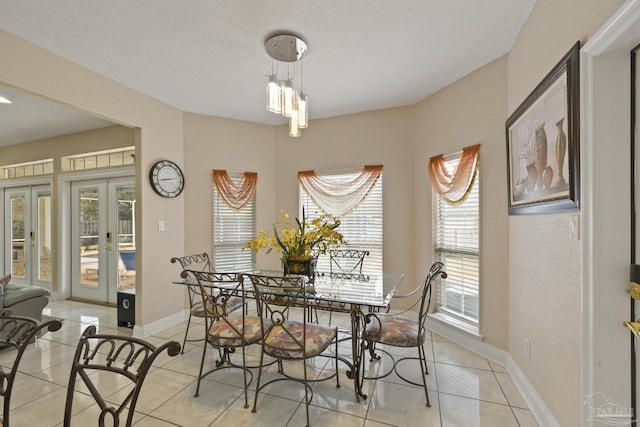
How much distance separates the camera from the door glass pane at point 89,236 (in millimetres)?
4645

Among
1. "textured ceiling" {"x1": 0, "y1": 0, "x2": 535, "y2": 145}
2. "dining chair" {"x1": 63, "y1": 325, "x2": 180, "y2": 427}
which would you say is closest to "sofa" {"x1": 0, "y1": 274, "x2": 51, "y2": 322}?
"textured ceiling" {"x1": 0, "y1": 0, "x2": 535, "y2": 145}

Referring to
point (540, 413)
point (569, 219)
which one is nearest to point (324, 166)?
point (569, 219)

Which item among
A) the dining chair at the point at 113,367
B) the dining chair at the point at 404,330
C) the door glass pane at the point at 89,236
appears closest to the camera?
the dining chair at the point at 113,367

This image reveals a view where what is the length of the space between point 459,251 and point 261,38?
280cm

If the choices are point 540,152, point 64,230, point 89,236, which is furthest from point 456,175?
point 64,230

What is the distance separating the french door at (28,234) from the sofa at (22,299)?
228cm

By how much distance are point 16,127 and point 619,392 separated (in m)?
6.99

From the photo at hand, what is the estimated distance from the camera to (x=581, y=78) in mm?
1391

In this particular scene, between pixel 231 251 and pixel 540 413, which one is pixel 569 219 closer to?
pixel 540 413

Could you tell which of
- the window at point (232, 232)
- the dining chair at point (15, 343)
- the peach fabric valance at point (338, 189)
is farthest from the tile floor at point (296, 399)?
the peach fabric valance at point (338, 189)

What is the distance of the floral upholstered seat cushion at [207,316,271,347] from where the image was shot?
2.14 m

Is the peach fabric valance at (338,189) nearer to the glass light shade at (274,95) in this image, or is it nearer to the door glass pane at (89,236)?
the glass light shade at (274,95)

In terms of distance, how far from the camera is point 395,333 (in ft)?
7.13

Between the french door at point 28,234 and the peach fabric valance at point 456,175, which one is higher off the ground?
the peach fabric valance at point 456,175
